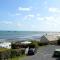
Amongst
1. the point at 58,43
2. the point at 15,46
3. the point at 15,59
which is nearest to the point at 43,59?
the point at 15,59

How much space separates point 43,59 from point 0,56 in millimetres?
5878

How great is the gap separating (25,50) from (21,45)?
7441 mm

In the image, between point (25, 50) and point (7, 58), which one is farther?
point (25, 50)

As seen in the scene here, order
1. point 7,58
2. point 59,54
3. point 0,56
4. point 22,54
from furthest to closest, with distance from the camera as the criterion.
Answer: point 22,54 < point 59,54 < point 7,58 < point 0,56

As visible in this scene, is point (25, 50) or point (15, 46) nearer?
point (25, 50)

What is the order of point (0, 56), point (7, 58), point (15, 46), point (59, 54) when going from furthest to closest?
point (15, 46)
point (59, 54)
point (7, 58)
point (0, 56)

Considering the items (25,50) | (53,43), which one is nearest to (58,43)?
(53,43)

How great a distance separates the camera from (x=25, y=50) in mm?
32125

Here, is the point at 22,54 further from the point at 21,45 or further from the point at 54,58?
the point at 21,45

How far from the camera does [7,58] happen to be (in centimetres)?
2550

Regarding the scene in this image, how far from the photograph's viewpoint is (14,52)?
2880cm

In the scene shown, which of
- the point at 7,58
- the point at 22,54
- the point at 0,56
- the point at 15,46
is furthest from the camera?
the point at 15,46

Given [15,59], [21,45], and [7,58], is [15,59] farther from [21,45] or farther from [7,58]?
[21,45]

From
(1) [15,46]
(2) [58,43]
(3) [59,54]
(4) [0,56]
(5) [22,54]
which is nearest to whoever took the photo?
(4) [0,56]
